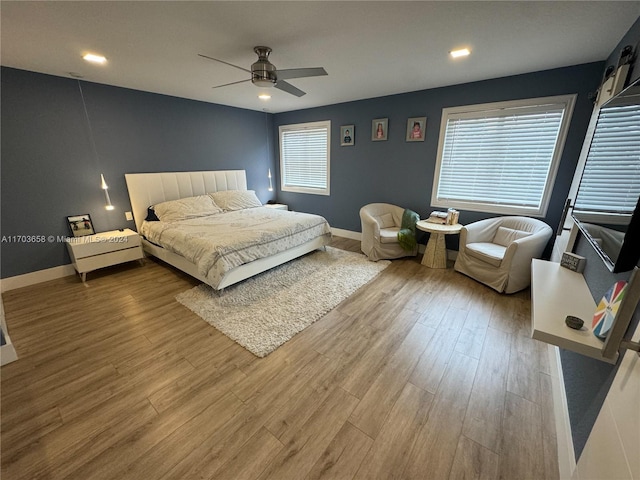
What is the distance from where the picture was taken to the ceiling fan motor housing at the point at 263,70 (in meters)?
2.26

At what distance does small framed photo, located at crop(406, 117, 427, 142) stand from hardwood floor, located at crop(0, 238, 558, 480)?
101 inches

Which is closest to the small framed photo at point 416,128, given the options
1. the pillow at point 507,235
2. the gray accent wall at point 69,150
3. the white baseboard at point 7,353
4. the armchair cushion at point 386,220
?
the armchair cushion at point 386,220

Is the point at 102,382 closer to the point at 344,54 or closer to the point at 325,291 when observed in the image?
the point at 325,291

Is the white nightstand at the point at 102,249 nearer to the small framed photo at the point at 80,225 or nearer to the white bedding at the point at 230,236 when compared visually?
the small framed photo at the point at 80,225

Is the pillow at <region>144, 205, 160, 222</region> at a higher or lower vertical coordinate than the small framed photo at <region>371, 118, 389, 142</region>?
lower

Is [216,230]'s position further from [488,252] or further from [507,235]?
[507,235]

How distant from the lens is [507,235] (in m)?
3.22

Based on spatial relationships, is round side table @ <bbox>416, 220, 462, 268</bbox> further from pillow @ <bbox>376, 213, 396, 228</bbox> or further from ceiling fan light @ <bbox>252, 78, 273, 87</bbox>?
ceiling fan light @ <bbox>252, 78, 273, 87</bbox>

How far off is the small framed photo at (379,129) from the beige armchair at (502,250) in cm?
201

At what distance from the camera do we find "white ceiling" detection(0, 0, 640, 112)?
67.1 inches

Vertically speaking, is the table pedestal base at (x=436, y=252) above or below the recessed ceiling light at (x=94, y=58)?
below

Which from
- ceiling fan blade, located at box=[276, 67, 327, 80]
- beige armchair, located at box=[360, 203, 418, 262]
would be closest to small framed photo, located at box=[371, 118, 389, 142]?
beige armchair, located at box=[360, 203, 418, 262]

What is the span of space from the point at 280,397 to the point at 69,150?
3.88m

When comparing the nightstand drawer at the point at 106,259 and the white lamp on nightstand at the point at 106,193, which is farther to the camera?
the white lamp on nightstand at the point at 106,193
